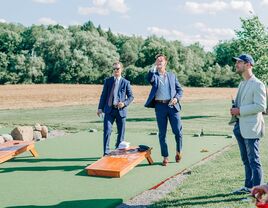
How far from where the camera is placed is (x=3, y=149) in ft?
29.2

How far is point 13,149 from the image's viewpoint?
346 inches

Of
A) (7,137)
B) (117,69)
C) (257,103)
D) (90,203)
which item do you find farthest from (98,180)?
(7,137)

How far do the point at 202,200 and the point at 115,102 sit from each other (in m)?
3.70

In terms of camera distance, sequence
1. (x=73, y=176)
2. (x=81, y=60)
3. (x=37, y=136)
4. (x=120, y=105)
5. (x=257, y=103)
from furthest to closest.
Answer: (x=81, y=60) → (x=37, y=136) → (x=120, y=105) → (x=73, y=176) → (x=257, y=103)

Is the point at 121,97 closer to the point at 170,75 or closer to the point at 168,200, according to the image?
the point at 170,75

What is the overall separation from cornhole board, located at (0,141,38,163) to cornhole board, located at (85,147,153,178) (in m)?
1.81

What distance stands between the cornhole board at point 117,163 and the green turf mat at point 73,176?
0.41 feet

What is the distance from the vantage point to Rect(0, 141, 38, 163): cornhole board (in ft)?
27.8

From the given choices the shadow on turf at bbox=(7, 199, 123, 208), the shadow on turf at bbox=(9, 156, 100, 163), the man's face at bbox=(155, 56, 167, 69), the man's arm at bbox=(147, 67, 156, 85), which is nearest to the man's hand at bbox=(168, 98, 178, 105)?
the man's arm at bbox=(147, 67, 156, 85)

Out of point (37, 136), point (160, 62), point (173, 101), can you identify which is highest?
point (160, 62)

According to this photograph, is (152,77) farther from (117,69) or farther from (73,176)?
(73,176)

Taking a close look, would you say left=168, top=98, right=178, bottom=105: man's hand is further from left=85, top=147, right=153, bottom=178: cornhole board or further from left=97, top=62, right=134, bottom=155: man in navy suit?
left=97, top=62, right=134, bottom=155: man in navy suit

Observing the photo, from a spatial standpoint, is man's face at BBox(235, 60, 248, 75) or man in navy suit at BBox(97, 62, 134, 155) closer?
man's face at BBox(235, 60, 248, 75)

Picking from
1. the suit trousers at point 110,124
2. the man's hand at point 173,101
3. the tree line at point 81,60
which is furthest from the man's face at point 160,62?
the tree line at point 81,60
